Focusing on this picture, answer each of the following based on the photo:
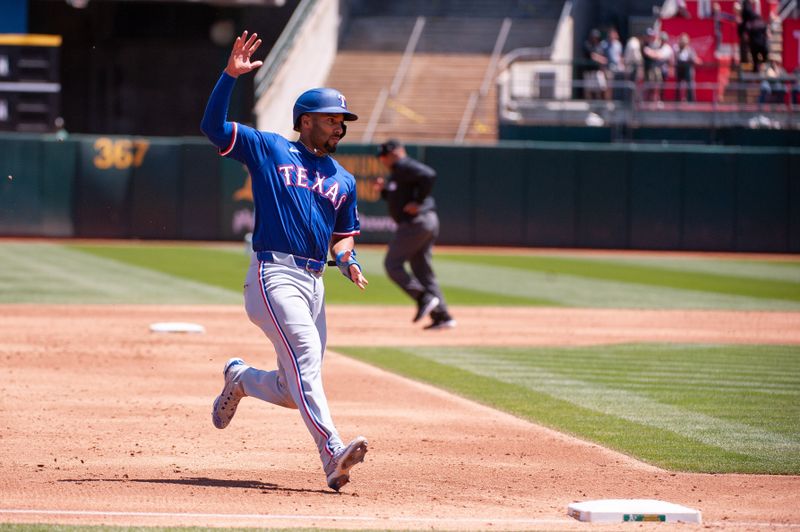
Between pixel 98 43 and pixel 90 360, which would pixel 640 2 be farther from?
pixel 90 360

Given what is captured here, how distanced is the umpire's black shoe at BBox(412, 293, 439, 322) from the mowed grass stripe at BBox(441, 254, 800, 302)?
25.1 ft

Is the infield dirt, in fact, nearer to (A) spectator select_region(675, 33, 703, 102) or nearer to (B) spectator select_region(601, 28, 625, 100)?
(B) spectator select_region(601, 28, 625, 100)

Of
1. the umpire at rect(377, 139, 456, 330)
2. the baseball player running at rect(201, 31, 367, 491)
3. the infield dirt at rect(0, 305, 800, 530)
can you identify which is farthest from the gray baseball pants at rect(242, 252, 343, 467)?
the umpire at rect(377, 139, 456, 330)

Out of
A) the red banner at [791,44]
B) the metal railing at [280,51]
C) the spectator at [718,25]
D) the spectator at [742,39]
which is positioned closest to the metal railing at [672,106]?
the spectator at [742,39]

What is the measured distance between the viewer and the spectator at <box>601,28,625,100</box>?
3189 centimetres

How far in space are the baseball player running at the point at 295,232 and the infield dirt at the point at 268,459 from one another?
492mm

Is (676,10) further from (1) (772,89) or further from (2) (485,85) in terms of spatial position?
(2) (485,85)

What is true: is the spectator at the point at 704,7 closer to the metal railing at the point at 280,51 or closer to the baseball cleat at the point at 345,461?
the metal railing at the point at 280,51

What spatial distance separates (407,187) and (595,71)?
19662 mm

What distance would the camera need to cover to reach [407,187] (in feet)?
48.7

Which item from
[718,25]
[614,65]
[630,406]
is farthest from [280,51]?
[630,406]

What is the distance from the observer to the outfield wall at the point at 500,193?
29.1m

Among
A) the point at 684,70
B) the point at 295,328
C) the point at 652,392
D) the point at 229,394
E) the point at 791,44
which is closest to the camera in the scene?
the point at 295,328

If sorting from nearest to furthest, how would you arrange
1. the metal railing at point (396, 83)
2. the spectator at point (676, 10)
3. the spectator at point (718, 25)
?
1. the spectator at point (718, 25)
2. the spectator at point (676, 10)
3. the metal railing at point (396, 83)
